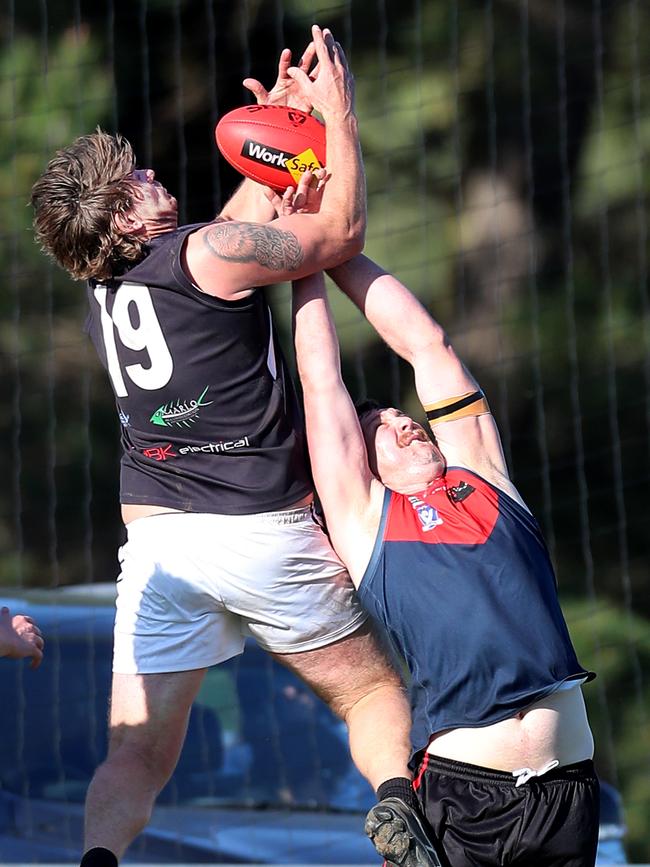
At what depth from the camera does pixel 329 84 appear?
2.99 meters

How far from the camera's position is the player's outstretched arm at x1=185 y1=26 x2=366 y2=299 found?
114 inches

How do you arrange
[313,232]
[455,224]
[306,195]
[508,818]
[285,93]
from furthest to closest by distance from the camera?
[455,224] → [285,93] → [306,195] → [313,232] → [508,818]

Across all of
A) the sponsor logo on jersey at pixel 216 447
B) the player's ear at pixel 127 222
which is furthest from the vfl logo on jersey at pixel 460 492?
the player's ear at pixel 127 222

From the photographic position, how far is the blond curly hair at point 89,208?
299 cm

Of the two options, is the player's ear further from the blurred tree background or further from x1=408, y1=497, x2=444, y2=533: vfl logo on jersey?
the blurred tree background

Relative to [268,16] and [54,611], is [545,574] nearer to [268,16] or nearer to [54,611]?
[54,611]

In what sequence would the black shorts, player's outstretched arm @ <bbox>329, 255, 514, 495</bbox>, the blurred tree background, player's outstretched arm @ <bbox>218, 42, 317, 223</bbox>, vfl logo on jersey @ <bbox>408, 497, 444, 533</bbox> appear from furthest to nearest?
the blurred tree background → player's outstretched arm @ <bbox>218, 42, 317, 223</bbox> → player's outstretched arm @ <bbox>329, 255, 514, 495</bbox> → vfl logo on jersey @ <bbox>408, 497, 444, 533</bbox> → the black shorts

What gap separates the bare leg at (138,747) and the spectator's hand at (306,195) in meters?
1.06

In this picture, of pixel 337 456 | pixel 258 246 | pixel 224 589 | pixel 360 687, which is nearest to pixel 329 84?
pixel 258 246

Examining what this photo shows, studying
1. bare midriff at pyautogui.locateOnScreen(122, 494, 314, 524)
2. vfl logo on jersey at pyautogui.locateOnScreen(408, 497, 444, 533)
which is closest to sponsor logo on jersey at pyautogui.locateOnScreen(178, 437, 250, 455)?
bare midriff at pyautogui.locateOnScreen(122, 494, 314, 524)

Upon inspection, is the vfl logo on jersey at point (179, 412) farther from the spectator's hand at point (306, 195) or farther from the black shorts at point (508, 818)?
the black shorts at point (508, 818)

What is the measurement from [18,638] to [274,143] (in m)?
1.22

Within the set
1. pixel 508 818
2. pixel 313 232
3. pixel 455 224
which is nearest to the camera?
pixel 508 818

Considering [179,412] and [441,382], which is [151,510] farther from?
[441,382]
